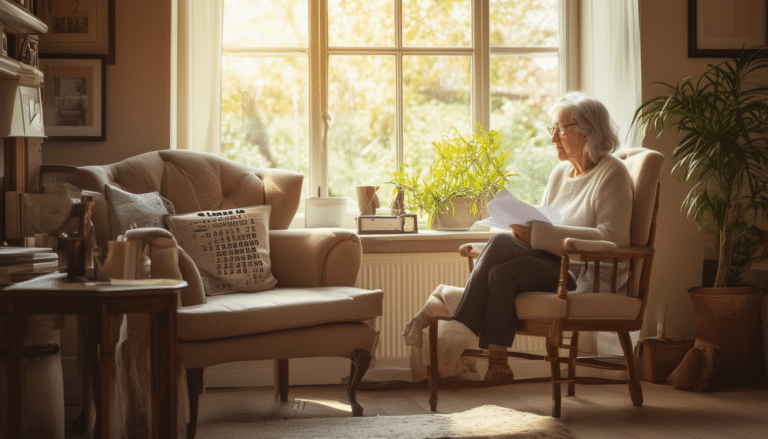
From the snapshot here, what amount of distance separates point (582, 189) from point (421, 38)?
1520mm

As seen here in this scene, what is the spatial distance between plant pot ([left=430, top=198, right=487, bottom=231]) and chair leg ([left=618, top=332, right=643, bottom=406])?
1115mm

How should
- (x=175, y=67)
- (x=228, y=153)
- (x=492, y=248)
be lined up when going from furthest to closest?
(x=228, y=153), (x=175, y=67), (x=492, y=248)

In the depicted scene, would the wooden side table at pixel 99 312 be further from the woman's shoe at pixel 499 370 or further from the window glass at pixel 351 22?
the window glass at pixel 351 22

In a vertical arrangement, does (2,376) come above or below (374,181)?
below

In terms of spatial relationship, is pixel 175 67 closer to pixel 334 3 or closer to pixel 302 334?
pixel 334 3

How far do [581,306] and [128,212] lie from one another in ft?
5.85

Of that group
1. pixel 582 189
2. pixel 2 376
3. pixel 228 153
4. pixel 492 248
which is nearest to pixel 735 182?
pixel 582 189

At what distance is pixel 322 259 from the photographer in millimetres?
3186

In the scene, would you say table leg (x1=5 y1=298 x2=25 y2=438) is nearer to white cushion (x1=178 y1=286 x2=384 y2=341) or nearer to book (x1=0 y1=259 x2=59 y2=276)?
book (x1=0 y1=259 x2=59 y2=276)

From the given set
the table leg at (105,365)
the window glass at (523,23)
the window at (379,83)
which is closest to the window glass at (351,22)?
the window at (379,83)

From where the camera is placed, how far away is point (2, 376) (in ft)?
8.05

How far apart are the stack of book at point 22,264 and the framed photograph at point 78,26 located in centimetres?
144

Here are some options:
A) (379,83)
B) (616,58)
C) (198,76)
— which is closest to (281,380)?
(198,76)

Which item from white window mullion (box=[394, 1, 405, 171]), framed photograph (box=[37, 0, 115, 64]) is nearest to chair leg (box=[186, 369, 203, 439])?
framed photograph (box=[37, 0, 115, 64])
